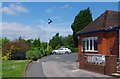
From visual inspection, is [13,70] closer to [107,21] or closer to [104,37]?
[104,37]

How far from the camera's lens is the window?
2521cm

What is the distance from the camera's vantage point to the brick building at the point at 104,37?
886 inches

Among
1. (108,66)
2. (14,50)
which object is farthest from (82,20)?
(108,66)

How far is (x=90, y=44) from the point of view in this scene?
1025 inches

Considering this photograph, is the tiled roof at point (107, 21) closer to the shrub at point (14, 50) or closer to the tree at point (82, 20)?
the shrub at point (14, 50)

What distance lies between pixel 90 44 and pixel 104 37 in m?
2.62

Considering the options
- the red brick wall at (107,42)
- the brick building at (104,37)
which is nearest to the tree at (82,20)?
the brick building at (104,37)

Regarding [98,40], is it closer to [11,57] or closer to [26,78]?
[26,78]

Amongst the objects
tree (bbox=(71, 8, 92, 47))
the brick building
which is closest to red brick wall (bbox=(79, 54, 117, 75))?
the brick building

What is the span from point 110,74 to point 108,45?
6.90 metres

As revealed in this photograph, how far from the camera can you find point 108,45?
23828 mm

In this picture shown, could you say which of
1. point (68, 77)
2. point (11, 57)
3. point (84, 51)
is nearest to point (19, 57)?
point (11, 57)

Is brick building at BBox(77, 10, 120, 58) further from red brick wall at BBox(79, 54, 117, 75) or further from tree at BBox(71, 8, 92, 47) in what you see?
tree at BBox(71, 8, 92, 47)

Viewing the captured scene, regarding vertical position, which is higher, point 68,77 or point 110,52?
point 110,52
